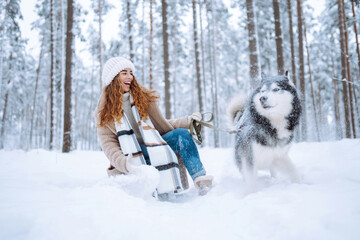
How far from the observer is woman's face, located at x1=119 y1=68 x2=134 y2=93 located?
2613mm

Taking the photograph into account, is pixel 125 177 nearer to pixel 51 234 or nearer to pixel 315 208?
pixel 51 234

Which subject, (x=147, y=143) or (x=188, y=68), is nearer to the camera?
(x=147, y=143)

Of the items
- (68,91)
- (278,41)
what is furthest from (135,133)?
(278,41)

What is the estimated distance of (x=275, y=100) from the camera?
2.11 metres

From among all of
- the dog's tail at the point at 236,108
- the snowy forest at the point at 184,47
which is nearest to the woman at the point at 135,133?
the dog's tail at the point at 236,108

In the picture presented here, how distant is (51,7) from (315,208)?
13866 mm

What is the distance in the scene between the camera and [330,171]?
237 centimetres

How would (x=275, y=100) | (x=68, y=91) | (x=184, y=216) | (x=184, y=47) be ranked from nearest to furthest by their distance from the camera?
1. (x=184, y=216)
2. (x=275, y=100)
3. (x=68, y=91)
4. (x=184, y=47)

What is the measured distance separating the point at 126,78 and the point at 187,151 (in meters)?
1.18

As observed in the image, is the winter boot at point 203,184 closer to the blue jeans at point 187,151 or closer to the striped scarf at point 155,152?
the blue jeans at point 187,151

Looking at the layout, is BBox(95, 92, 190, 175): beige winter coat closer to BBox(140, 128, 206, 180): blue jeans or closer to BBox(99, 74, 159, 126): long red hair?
BBox(99, 74, 159, 126): long red hair

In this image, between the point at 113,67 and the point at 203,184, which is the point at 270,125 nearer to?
the point at 203,184

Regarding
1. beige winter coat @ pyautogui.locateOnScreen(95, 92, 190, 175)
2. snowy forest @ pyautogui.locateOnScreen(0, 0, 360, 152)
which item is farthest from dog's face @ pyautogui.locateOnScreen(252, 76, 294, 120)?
snowy forest @ pyautogui.locateOnScreen(0, 0, 360, 152)

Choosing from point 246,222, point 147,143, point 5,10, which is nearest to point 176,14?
point 5,10
